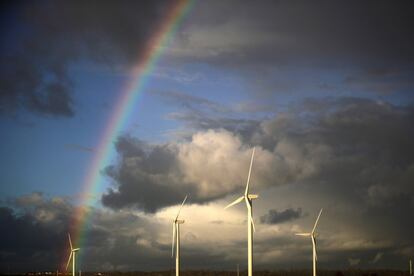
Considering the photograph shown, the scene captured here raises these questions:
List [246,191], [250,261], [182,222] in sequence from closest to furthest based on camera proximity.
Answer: [250,261], [246,191], [182,222]

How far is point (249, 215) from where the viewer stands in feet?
390

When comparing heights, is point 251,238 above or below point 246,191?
below

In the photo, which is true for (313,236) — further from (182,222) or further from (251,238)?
(251,238)

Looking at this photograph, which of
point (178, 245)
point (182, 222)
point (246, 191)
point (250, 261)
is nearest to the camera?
point (250, 261)

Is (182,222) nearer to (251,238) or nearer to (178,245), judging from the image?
(178,245)

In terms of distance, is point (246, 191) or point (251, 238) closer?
point (251, 238)

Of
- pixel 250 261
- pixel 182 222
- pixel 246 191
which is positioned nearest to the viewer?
pixel 250 261

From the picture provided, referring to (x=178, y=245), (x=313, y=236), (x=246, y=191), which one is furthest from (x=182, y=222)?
(x=246, y=191)

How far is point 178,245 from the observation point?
17012 cm

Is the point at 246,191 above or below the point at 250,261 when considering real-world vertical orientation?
above

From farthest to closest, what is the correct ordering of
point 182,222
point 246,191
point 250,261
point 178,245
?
point 182,222 → point 178,245 → point 246,191 → point 250,261

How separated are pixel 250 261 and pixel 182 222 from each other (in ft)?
248

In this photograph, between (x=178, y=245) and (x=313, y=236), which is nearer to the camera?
(x=178, y=245)

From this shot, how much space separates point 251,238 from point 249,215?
7.14m
